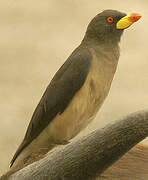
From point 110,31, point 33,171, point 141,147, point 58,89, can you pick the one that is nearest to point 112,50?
point 110,31

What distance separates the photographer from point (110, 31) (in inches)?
41.4

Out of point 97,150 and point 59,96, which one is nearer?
point 97,150

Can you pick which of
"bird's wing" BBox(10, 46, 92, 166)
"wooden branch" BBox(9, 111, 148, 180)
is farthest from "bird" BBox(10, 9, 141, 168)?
"wooden branch" BBox(9, 111, 148, 180)

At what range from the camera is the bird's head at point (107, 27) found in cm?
102

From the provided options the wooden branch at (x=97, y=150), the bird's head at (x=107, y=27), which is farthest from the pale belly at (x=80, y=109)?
the wooden branch at (x=97, y=150)

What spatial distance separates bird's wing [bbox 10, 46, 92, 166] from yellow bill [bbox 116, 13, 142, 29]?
128 mm

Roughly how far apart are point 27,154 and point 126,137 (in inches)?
18.9

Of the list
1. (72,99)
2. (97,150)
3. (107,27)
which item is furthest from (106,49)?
(97,150)

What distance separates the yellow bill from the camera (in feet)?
3.09

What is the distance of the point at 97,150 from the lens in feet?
1.90

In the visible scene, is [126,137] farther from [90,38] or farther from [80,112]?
[90,38]

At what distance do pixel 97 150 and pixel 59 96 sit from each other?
1.43 feet

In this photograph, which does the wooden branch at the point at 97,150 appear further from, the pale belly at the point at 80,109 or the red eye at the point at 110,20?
the red eye at the point at 110,20

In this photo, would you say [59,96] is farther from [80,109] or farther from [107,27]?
[107,27]
